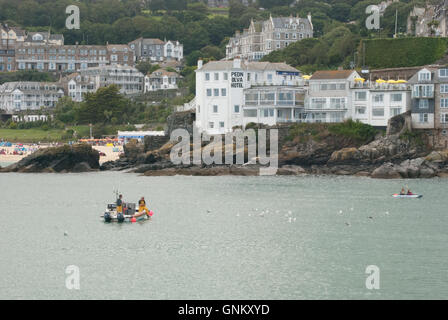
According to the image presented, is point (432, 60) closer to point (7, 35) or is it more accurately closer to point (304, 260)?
point (304, 260)

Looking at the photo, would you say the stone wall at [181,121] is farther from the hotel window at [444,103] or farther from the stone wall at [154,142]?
the hotel window at [444,103]

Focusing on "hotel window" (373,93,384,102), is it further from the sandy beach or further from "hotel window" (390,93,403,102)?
the sandy beach

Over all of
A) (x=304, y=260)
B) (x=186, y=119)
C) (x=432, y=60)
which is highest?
(x=432, y=60)

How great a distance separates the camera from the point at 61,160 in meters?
85.1

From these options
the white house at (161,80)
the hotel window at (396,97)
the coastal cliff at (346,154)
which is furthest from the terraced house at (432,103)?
the white house at (161,80)

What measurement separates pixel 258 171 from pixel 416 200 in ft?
65.1

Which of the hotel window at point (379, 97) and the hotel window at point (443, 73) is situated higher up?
the hotel window at point (443, 73)

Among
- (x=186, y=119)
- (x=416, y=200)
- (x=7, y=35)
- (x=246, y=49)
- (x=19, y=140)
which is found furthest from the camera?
(x=7, y=35)

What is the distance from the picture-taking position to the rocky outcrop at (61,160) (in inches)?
3356

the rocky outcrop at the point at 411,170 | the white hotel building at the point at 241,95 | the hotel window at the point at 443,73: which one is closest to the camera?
the rocky outcrop at the point at 411,170

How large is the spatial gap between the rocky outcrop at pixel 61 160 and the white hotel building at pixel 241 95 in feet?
37.6

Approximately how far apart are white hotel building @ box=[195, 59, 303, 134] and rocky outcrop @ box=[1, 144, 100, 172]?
1146 centimetres

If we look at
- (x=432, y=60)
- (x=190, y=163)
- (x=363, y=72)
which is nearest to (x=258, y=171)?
(x=190, y=163)

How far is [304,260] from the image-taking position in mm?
42406
